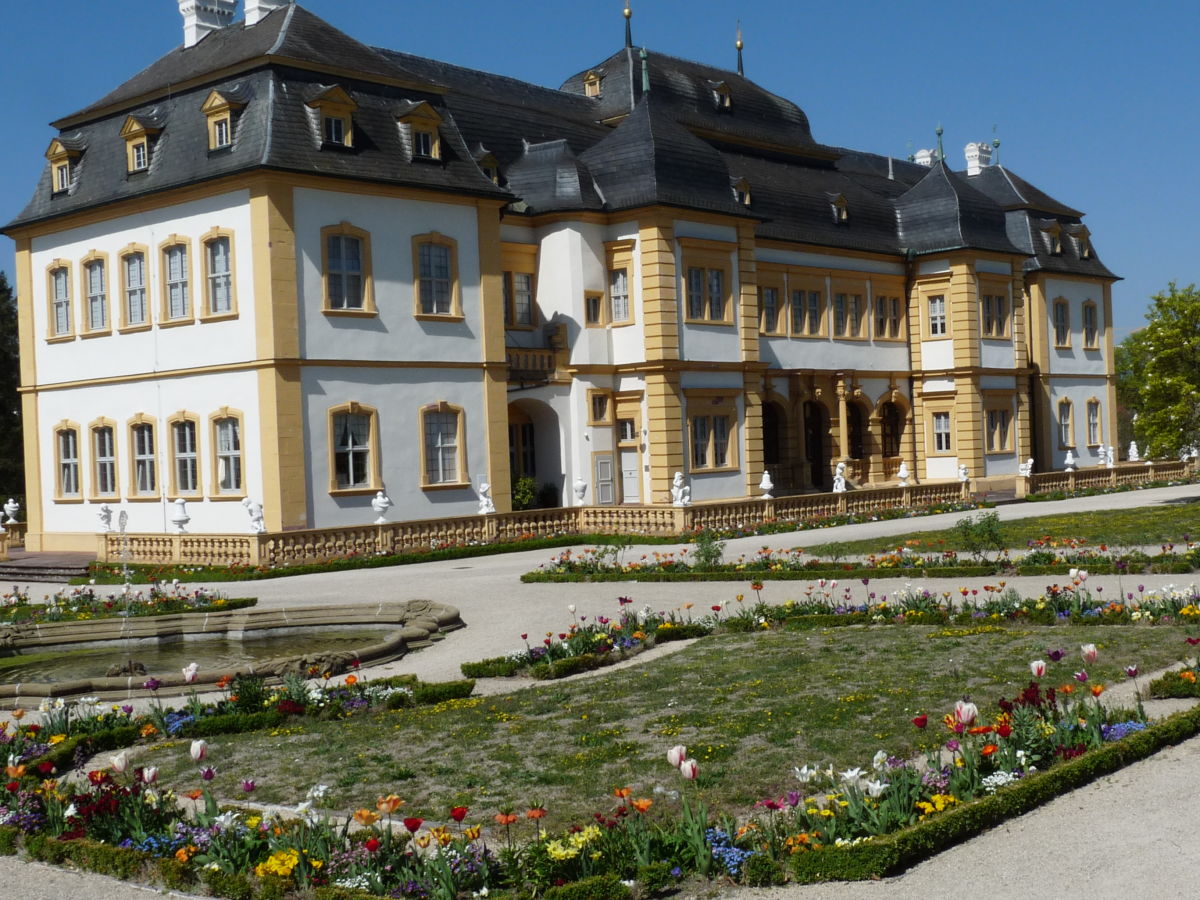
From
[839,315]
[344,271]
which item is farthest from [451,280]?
[839,315]

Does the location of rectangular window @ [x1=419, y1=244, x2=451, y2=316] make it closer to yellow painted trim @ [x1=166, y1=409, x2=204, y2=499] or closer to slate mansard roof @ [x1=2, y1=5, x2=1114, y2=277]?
slate mansard roof @ [x1=2, y1=5, x2=1114, y2=277]

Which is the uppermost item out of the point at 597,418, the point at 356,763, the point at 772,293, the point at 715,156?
the point at 715,156

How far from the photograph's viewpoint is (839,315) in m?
45.6

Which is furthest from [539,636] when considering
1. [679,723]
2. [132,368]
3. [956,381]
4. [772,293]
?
[956,381]

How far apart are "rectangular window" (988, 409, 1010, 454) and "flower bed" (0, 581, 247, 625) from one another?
102 feet

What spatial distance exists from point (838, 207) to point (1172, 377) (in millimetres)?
13086

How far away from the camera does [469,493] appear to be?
1324 inches

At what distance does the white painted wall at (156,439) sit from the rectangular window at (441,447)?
168 inches

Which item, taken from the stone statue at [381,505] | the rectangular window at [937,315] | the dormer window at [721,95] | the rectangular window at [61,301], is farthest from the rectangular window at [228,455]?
the rectangular window at [937,315]

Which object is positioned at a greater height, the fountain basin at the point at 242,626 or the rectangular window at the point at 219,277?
the rectangular window at the point at 219,277

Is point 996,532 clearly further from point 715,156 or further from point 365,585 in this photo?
point 715,156

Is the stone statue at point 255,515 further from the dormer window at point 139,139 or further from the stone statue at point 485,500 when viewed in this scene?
the dormer window at point 139,139

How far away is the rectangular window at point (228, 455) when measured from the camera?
102 ft

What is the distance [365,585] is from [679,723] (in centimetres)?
1384
